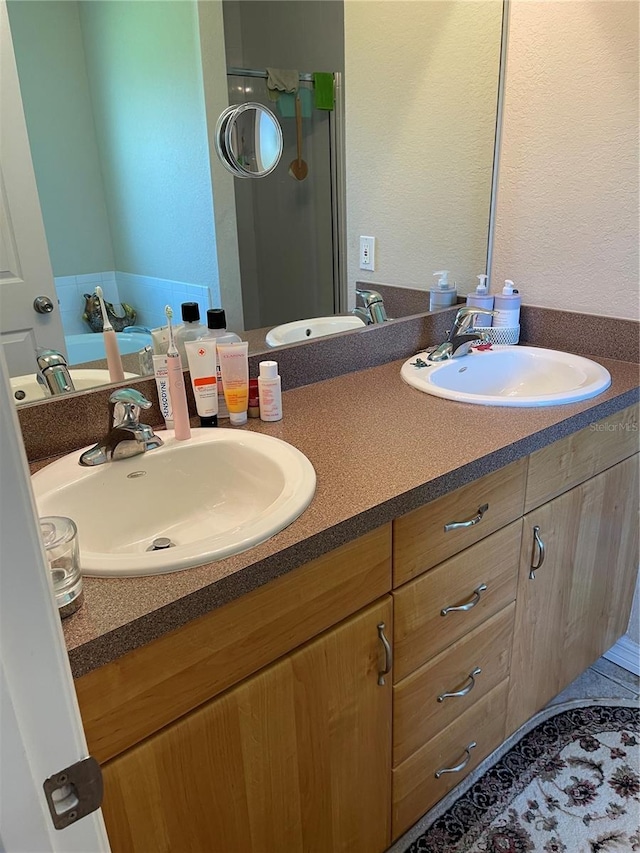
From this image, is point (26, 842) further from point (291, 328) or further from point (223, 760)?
point (291, 328)

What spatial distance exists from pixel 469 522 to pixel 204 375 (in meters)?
0.55

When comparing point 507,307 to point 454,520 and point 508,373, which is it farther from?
point 454,520

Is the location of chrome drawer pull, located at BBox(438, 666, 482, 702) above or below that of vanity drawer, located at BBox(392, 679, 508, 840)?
above

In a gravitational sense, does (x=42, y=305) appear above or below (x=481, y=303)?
above

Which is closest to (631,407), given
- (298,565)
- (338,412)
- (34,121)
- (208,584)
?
(338,412)

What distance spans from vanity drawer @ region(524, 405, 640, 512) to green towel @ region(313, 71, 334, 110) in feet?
3.08

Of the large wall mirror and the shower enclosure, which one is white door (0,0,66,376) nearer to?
the large wall mirror

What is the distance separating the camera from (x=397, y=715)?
1122 mm

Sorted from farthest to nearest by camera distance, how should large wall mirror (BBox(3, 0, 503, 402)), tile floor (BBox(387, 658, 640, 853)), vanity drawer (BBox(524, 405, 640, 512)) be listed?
tile floor (BBox(387, 658, 640, 853)) < vanity drawer (BBox(524, 405, 640, 512)) < large wall mirror (BBox(3, 0, 503, 402))

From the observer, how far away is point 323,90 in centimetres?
146

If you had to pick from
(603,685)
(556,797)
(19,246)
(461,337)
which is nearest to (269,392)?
(19,246)

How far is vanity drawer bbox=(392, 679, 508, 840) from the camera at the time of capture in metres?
1.20

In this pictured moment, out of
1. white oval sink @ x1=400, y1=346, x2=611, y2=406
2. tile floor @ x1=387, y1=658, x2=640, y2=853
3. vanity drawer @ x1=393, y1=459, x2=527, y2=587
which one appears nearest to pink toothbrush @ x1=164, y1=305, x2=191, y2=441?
vanity drawer @ x1=393, y1=459, x2=527, y2=587

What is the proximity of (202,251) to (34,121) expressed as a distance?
14.7 inches
